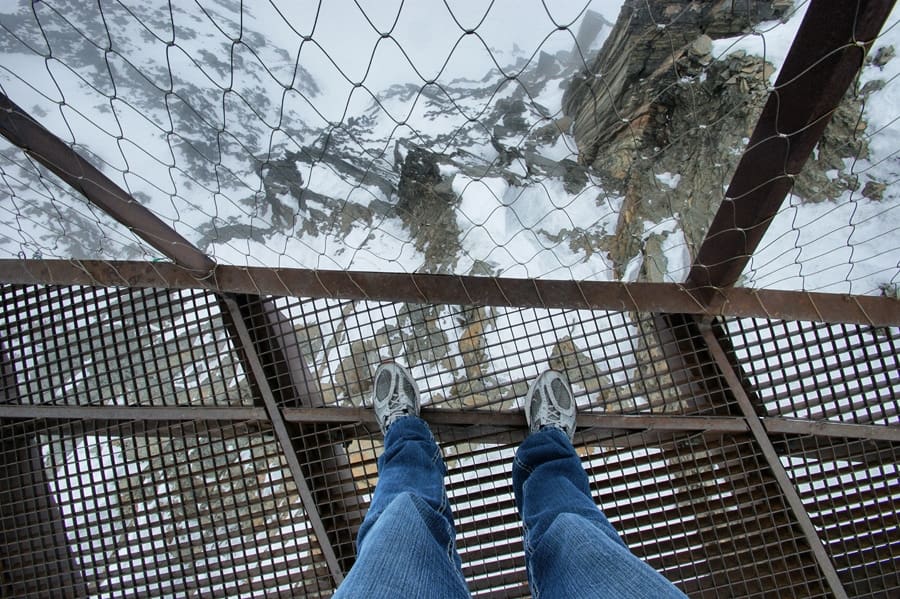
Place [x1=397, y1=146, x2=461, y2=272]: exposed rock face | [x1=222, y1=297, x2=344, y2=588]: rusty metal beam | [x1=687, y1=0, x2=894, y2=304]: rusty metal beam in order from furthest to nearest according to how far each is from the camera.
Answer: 1. [x1=222, y1=297, x2=344, y2=588]: rusty metal beam
2. [x1=397, y1=146, x2=461, y2=272]: exposed rock face
3. [x1=687, y1=0, x2=894, y2=304]: rusty metal beam

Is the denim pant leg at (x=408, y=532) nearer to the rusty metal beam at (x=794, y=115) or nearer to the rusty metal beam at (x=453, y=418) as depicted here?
the rusty metal beam at (x=453, y=418)

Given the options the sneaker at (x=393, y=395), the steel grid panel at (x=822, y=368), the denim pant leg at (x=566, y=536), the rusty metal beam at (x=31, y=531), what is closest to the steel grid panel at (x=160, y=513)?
the rusty metal beam at (x=31, y=531)

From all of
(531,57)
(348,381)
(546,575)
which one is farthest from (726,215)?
(348,381)

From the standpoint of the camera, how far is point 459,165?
1.05m

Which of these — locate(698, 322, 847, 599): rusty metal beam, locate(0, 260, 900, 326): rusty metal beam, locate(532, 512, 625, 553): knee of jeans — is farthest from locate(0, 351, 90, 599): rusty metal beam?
locate(698, 322, 847, 599): rusty metal beam

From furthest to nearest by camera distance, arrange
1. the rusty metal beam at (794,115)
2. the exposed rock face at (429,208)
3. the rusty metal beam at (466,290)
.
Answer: the rusty metal beam at (466,290)
the exposed rock face at (429,208)
the rusty metal beam at (794,115)

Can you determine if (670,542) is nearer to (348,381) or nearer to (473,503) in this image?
(473,503)

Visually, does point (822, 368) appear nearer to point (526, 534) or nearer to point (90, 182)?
point (526, 534)

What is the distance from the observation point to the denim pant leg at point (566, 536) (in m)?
0.67

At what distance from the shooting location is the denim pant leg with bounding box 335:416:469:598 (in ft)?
2.24

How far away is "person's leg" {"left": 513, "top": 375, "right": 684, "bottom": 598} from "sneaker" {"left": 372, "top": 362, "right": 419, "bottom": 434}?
0.85 ft

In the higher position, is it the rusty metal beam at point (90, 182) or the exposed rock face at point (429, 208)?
the rusty metal beam at point (90, 182)

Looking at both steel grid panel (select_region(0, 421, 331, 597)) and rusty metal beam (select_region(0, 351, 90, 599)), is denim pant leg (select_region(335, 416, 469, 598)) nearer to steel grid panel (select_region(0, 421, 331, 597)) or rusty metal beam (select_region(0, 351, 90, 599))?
steel grid panel (select_region(0, 421, 331, 597))

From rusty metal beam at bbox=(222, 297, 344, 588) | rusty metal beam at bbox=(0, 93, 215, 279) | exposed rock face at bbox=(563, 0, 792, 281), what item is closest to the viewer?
exposed rock face at bbox=(563, 0, 792, 281)
